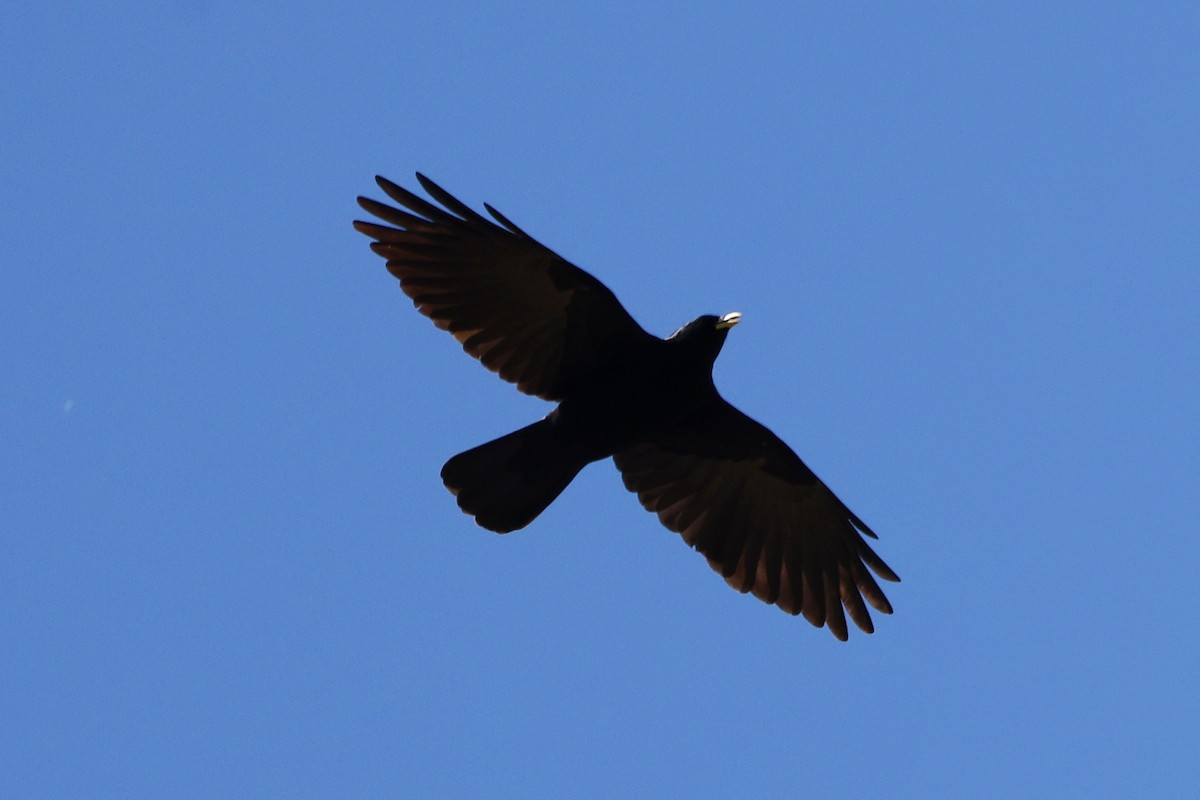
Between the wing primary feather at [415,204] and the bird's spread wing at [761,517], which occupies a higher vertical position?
the wing primary feather at [415,204]

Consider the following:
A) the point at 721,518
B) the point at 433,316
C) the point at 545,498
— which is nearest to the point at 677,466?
the point at 721,518

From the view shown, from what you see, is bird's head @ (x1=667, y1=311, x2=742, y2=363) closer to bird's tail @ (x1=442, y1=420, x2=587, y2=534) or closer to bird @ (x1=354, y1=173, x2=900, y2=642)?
bird @ (x1=354, y1=173, x2=900, y2=642)

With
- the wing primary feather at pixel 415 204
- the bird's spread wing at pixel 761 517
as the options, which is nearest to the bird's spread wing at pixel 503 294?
the wing primary feather at pixel 415 204

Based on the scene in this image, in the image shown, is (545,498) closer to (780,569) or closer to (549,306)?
(549,306)

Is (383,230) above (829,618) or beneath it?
above

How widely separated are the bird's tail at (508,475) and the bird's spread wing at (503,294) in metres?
0.38

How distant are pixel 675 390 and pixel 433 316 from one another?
1.65m

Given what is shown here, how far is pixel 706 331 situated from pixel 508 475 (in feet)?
5.16

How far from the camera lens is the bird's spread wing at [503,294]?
11547mm

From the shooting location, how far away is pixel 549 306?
38.9ft

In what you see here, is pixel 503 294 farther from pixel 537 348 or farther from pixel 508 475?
pixel 508 475

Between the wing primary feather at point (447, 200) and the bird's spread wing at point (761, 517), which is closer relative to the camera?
the wing primary feather at point (447, 200)

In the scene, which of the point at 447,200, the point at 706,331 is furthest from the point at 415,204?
the point at 706,331

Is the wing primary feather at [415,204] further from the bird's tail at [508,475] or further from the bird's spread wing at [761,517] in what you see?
the bird's spread wing at [761,517]
